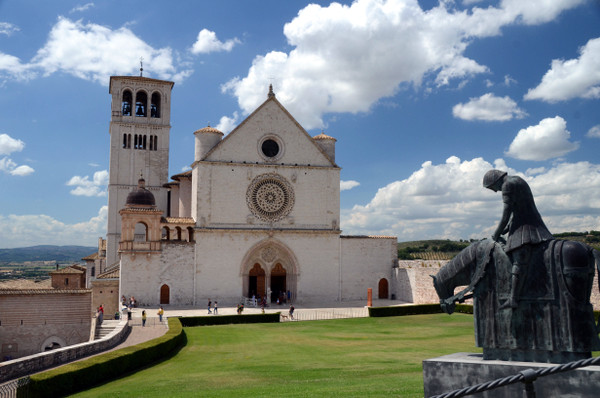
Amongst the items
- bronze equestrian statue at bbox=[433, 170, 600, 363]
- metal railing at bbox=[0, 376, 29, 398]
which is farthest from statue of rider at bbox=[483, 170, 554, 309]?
metal railing at bbox=[0, 376, 29, 398]

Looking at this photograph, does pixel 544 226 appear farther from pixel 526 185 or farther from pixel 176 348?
pixel 176 348

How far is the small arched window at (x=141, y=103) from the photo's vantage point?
5878 centimetres

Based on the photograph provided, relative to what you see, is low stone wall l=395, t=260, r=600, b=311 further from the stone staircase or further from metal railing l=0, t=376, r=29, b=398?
metal railing l=0, t=376, r=29, b=398

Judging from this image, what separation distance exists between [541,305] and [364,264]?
41.7 metres

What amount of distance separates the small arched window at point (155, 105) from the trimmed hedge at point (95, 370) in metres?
39.9

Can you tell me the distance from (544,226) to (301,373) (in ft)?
34.8

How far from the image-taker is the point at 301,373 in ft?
52.8

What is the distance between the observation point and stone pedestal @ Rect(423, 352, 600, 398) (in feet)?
19.6

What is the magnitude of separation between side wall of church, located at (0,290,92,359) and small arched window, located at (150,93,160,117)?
25.6 meters

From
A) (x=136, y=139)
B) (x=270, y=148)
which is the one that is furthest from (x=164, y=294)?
(x=136, y=139)

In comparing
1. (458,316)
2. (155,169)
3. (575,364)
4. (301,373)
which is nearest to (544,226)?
(575,364)

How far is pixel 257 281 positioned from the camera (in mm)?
46438

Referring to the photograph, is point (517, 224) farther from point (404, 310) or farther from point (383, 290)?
point (383, 290)

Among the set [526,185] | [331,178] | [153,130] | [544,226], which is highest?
[153,130]
